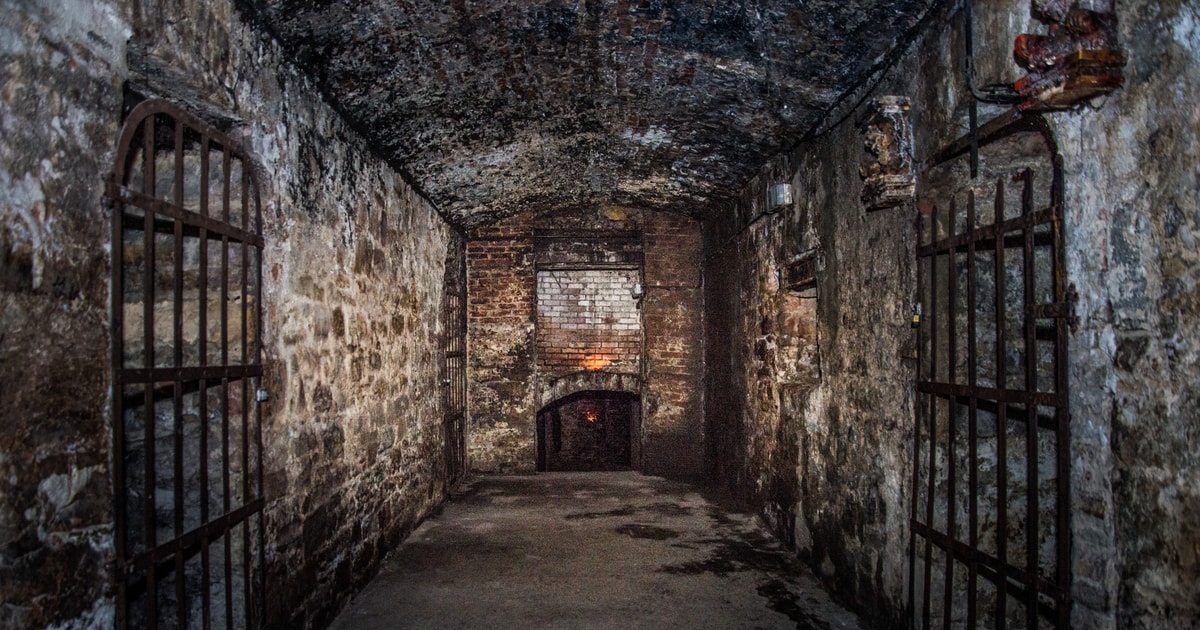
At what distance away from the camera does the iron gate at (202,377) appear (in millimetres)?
2672

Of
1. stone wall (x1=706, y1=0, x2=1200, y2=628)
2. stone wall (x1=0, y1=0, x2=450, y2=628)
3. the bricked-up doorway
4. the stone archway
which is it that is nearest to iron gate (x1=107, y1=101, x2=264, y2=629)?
stone wall (x1=0, y1=0, x2=450, y2=628)

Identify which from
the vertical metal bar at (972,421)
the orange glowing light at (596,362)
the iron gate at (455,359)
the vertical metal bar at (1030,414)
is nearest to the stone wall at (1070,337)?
the vertical metal bar at (1030,414)

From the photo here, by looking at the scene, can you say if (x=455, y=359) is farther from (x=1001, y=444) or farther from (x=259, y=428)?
(x=1001, y=444)

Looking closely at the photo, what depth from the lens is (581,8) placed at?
133 inches

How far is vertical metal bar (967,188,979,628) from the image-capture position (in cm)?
281

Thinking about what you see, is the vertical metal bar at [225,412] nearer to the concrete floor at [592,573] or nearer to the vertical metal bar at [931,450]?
the concrete floor at [592,573]

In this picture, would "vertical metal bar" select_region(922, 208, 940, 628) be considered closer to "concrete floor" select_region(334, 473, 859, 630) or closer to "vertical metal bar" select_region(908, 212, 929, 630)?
"vertical metal bar" select_region(908, 212, 929, 630)

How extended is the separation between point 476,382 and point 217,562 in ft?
19.1

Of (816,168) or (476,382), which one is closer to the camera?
(816,168)

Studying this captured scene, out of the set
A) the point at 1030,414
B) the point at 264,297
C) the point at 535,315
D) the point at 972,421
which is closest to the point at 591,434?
the point at 535,315

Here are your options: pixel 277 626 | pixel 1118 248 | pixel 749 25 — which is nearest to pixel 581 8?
pixel 749 25

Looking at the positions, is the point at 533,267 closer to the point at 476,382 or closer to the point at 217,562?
the point at 476,382

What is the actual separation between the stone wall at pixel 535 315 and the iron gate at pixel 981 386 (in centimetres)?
542

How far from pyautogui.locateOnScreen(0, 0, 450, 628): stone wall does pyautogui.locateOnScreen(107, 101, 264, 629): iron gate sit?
0.44 ft
